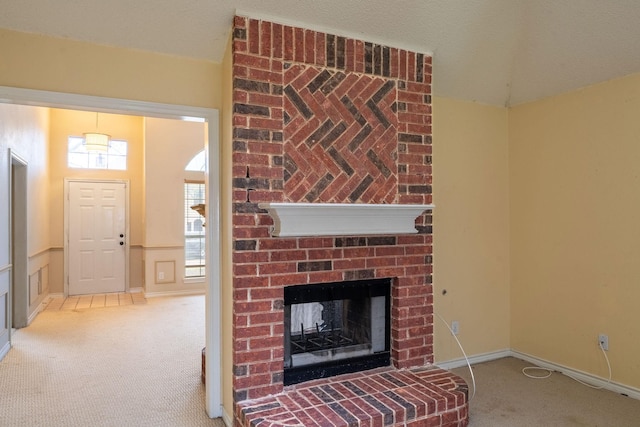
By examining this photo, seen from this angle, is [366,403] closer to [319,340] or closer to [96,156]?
[319,340]

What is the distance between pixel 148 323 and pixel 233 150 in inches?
134

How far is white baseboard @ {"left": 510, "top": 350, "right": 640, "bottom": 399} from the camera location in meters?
2.78

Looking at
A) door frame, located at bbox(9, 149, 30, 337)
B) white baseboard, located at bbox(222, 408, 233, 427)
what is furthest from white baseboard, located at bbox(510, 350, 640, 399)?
door frame, located at bbox(9, 149, 30, 337)

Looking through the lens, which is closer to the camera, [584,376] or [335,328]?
[335,328]

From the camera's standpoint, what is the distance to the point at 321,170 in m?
2.43

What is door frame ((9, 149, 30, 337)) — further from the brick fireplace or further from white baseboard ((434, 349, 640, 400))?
white baseboard ((434, 349, 640, 400))

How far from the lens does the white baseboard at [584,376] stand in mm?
2777

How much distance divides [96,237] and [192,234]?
1.52 meters

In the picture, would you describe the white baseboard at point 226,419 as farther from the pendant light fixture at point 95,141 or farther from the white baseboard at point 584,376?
the pendant light fixture at point 95,141

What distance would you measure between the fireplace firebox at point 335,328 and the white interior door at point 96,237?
522cm

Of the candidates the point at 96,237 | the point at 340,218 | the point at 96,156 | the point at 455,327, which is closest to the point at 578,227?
the point at 455,327

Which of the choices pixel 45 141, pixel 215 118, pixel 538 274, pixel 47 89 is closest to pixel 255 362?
pixel 215 118

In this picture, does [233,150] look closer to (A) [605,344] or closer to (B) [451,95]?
(B) [451,95]

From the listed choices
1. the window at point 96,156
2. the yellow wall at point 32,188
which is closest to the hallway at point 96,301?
the yellow wall at point 32,188
